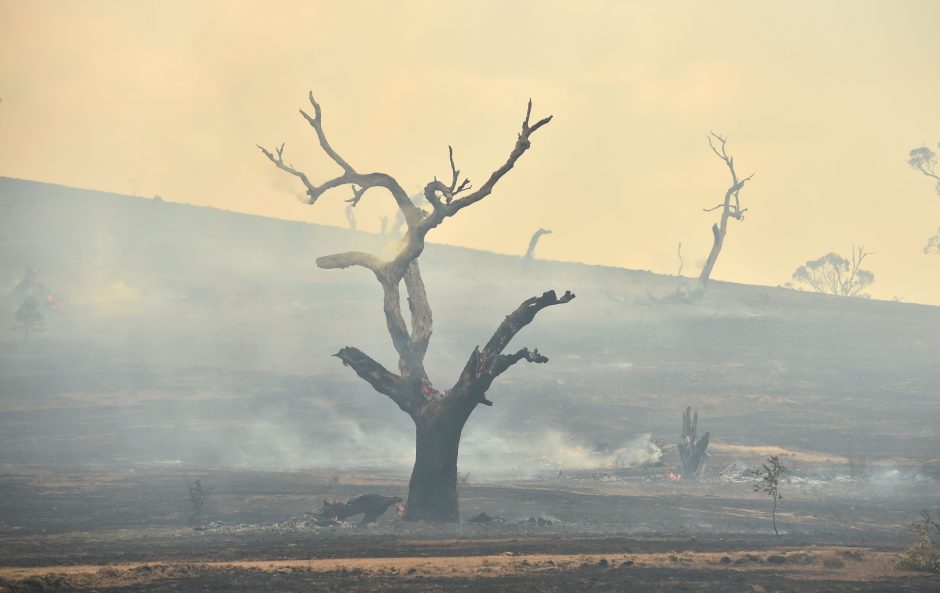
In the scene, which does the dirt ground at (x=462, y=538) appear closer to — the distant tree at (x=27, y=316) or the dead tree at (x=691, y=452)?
the dead tree at (x=691, y=452)

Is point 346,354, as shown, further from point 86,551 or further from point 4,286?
point 4,286

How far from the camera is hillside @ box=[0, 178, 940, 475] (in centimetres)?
5266

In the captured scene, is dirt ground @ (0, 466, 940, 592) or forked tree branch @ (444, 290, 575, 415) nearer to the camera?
dirt ground @ (0, 466, 940, 592)

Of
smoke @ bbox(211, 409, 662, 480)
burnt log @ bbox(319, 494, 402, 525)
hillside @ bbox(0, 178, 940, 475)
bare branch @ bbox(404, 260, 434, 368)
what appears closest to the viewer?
burnt log @ bbox(319, 494, 402, 525)

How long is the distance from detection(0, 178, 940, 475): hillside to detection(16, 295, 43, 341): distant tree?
1141 millimetres

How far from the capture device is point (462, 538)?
2522 centimetres

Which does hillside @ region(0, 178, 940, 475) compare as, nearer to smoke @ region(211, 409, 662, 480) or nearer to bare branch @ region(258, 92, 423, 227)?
smoke @ region(211, 409, 662, 480)

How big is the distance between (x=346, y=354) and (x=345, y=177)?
7070 mm

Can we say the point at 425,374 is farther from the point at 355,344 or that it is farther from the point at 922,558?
the point at 355,344

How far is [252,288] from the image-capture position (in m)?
86.9

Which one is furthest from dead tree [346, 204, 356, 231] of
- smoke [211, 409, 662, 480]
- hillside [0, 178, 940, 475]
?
smoke [211, 409, 662, 480]

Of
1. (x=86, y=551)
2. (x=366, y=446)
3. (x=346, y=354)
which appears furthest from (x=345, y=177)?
(x=366, y=446)

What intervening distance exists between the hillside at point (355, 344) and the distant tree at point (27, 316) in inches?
44.9

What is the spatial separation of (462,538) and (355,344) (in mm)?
49128
